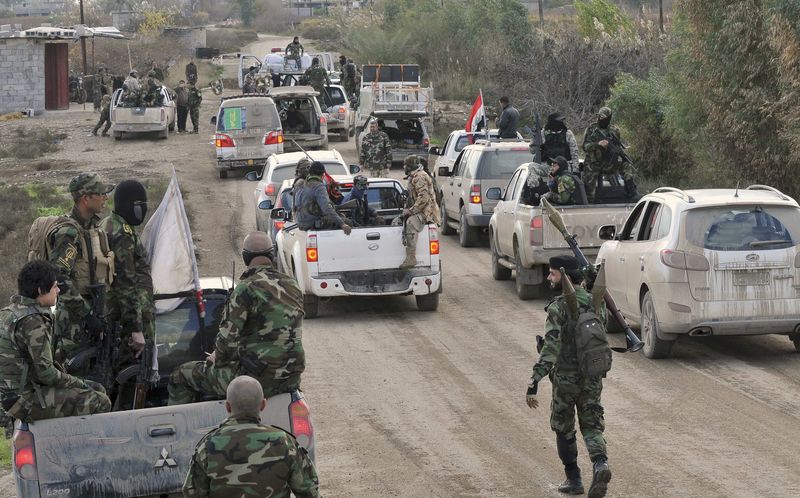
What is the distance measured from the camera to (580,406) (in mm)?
9094

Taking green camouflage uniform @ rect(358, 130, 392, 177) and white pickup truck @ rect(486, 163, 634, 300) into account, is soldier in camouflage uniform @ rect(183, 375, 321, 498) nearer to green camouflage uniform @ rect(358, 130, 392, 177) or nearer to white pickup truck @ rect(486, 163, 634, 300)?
white pickup truck @ rect(486, 163, 634, 300)

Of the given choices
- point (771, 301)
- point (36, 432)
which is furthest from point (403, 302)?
point (36, 432)

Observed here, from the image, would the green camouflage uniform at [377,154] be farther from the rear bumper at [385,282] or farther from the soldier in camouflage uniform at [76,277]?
the soldier in camouflage uniform at [76,277]

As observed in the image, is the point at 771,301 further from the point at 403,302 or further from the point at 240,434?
the point at 240,434

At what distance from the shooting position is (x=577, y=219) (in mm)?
17125

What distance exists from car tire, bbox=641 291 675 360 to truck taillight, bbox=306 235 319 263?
456 cm

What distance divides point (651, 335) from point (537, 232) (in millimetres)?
3897

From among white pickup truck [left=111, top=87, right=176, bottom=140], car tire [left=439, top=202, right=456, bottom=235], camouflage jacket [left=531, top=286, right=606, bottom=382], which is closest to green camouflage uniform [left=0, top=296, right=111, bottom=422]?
camouflage jacket [left=531, top=286, right=606, bottom=382]

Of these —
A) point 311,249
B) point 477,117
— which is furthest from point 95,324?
point 477,117

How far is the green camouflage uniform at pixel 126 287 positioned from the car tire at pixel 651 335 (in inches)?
246

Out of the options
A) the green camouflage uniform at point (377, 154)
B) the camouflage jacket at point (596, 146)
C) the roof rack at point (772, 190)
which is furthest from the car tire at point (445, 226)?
the roof rack at point (772, 190)

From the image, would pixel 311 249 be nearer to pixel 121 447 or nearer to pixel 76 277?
pixel 76 277

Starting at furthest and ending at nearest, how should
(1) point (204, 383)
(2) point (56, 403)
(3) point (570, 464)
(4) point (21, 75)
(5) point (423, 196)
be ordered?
(4) point (21, 75) < (5) point (423, 196) < (3) point (570, 464) < (1) point (204, 383) < (2) point (56, 403)

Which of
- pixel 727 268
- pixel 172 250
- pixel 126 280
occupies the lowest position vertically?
pixel 727 268
